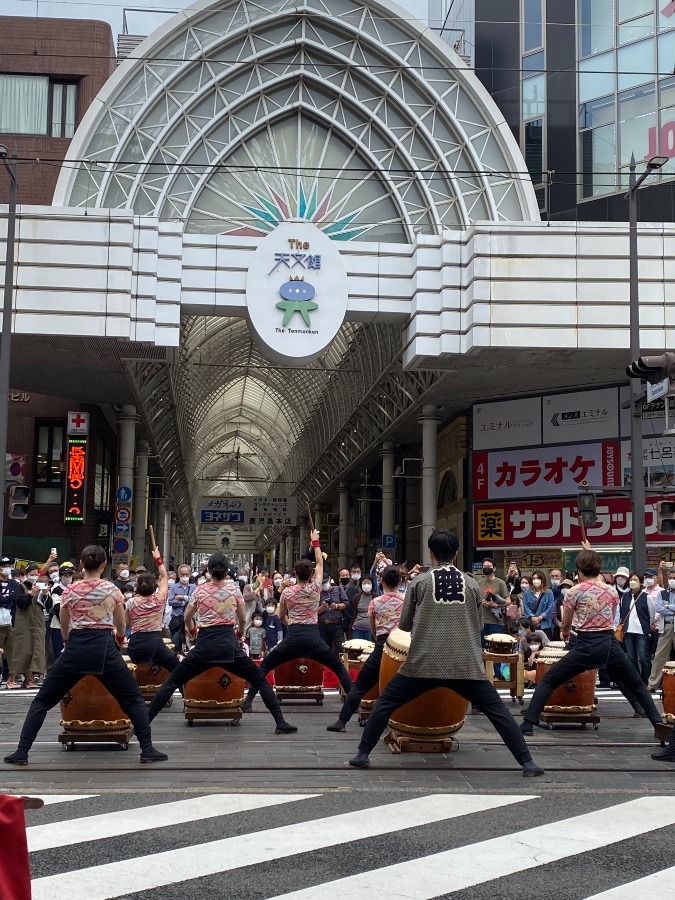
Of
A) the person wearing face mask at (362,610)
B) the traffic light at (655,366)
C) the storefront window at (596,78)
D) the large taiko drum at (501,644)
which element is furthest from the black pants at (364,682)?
the storefront window at (596,78)

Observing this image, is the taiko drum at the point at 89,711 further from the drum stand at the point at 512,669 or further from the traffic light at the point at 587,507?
the traffic light at the point at 587,507

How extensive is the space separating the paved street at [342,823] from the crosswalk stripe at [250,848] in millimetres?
16

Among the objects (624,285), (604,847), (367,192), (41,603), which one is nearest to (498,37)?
(367,192)

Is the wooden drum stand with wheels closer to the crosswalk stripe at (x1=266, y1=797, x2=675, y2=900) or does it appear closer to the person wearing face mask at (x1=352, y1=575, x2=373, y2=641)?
the person wearing face mask at (x1=352, y1=575, x2=373, y2=641)

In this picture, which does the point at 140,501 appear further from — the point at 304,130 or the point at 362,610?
the point at 362,610

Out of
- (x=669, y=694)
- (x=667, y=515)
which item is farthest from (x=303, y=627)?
(x=667, y=515)

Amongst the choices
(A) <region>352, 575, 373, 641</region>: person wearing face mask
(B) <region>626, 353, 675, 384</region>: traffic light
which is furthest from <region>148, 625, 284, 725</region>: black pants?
(B) <region>626, 353, 675, 384</region>: traffic light

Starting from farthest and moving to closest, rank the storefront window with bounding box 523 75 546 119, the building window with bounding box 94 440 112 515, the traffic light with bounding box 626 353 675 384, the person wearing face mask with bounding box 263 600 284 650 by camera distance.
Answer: the building window with bounding box 94 440 112 515 → the storefront window with bounding box 523 75 546 119 → the person wearing face mask with bounding box 263 600 284 650 → the traffic light with bounding box 626 353 675 384

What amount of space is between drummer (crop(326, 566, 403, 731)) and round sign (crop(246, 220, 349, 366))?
1611cm

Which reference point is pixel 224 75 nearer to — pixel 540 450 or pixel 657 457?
pixel 540 450

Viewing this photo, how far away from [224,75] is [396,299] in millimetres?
7893

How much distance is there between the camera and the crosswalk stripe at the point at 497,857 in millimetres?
5230

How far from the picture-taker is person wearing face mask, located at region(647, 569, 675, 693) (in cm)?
1597

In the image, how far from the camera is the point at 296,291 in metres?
27.1
